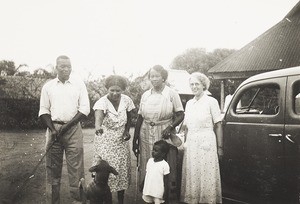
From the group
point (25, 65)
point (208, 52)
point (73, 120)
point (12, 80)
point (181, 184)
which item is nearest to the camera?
point (73, 120)

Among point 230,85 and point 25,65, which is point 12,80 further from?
point 230,85

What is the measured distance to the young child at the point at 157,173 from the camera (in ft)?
13.5

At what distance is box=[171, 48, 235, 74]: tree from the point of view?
47.5 m

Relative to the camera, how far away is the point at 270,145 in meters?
4.04

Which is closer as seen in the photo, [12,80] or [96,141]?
[96,141]

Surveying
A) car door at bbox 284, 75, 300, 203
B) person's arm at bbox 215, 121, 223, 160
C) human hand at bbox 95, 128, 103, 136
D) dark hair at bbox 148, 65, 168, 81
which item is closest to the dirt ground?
human hand at bbox 95, 128, 103, 136

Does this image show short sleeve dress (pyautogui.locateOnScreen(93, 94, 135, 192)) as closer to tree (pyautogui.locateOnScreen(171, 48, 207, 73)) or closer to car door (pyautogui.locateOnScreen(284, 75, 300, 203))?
car door (pyautogui.locateOnScreen(284, 75, 300, 203))

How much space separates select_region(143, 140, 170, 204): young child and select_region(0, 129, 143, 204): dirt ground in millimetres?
1107

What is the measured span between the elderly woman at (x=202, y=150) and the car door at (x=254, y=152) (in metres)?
0.22

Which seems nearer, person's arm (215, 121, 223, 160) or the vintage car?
the vintage car

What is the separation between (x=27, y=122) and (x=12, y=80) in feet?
7.09

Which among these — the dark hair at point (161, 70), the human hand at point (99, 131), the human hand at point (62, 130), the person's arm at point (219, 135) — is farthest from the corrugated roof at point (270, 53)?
the human hand at point (62, 130)

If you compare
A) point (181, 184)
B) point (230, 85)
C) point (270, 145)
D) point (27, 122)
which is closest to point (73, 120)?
point (181, 184)

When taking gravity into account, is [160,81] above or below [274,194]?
above
